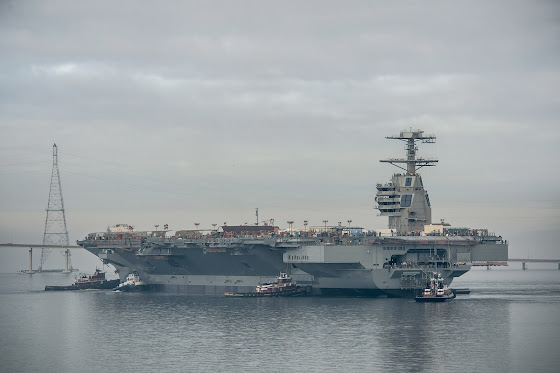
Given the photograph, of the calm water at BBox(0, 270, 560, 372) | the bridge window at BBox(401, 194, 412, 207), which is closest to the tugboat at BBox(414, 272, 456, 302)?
the calm water at BBox(0, 270, 560, 372)

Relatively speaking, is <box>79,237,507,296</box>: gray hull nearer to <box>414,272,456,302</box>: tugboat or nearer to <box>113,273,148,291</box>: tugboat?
<box>414,272,456,302</box>: tugboat

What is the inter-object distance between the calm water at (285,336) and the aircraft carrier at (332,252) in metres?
2.42

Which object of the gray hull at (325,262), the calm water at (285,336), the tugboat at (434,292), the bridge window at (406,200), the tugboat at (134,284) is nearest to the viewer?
the calm water at (285,336)

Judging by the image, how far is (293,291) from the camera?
3155 inches

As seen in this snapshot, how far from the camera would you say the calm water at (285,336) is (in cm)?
4550

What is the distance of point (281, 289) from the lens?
262 ft

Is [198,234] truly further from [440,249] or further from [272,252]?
[440,249]

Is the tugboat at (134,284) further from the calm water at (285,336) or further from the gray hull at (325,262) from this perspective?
the calm water at (285,336)

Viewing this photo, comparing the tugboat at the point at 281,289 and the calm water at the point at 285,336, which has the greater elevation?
the tugboat at the point at 281,289

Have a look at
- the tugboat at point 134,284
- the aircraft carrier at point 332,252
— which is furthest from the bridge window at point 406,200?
the tugboat at point 134,284

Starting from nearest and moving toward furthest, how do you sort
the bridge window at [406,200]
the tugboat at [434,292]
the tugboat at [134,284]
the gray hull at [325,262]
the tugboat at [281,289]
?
the tugboat at [434,292], the gray hull at [325,262], the tugboat at [281,289], the bridge window at [406,200], the tugboat at [134,284]

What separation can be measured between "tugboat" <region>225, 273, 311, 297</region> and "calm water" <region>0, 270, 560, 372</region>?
1652 millimetres

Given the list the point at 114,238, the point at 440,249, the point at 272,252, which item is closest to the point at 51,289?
the point at 114,238

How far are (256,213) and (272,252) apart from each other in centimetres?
1982
